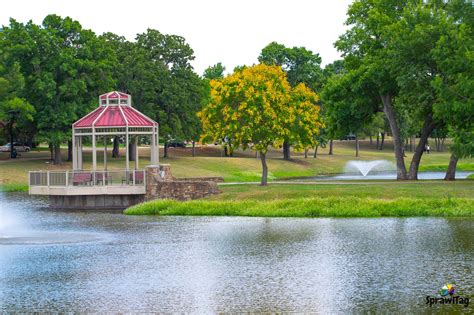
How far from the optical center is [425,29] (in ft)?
182

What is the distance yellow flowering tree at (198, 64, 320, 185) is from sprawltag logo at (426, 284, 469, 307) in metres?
33.8

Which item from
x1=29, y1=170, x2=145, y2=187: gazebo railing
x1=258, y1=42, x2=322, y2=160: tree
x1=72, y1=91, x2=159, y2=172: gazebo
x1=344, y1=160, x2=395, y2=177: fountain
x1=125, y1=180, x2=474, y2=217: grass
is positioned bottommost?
x1=344, y1=160, x2=395, y2=177: fountain

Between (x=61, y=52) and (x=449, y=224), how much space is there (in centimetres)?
5383

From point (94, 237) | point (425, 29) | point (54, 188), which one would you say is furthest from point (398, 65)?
point (94, 237)

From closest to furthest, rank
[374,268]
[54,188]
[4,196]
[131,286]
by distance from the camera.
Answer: [131,286] → [374,268] → [54,188] → [4,196]

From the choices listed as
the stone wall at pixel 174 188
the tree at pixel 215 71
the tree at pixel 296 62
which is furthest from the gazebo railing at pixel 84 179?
the tree at pixel 215 71

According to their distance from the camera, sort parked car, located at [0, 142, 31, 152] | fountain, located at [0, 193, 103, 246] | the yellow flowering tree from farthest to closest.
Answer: parked car, located at [0, 142, 31, 152], the yellow flowering tree, fountain, located at [0, 193, 103, 246]

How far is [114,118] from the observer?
53344 millimetres

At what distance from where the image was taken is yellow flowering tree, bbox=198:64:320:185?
55688 millimetres

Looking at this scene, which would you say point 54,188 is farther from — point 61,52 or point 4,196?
point 61,52

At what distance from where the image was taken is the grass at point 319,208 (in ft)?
139

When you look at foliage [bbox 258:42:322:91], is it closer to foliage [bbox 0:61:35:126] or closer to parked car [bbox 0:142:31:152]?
parked car [bbox 0:142:31:152]

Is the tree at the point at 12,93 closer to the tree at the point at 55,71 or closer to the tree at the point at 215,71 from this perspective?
the tree at the point at 55,71

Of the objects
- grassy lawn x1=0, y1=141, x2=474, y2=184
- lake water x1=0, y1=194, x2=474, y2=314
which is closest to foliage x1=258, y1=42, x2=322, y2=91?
grassy lawn x1=0, y1=141, x2=474, y2=184
